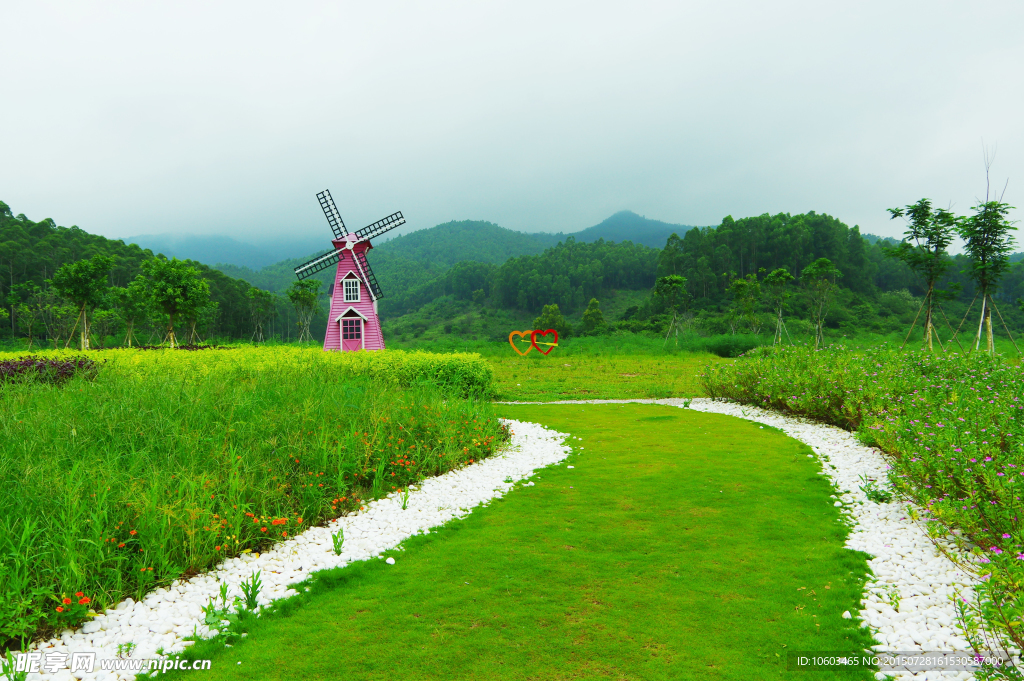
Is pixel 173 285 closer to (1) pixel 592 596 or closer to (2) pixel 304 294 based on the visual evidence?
(2) pixel 304 294

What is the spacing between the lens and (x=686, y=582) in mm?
3602

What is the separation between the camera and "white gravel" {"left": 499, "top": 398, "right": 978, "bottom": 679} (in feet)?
9.71

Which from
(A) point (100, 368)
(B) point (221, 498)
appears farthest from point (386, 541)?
(A) point (100, 368)

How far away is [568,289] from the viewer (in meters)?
57.7

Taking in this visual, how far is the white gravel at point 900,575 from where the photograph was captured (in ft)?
9.71

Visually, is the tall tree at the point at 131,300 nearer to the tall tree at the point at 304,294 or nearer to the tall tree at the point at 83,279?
the tall tree at the point at 83,279

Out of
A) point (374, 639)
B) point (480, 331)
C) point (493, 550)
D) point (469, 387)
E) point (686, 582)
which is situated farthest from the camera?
point (480, 331)

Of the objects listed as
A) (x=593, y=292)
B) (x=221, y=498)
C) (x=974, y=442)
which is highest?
(x=593, y=292)

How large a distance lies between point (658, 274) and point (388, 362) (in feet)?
160

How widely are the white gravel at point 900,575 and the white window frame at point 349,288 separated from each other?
21271mm

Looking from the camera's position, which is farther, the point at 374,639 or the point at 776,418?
the point at 776,418

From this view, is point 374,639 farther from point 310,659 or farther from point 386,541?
point 386,541

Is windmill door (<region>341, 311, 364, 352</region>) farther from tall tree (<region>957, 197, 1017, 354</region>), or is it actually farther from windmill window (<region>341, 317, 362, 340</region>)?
tall tree (<region>957, 197, 1017, 354</region>)

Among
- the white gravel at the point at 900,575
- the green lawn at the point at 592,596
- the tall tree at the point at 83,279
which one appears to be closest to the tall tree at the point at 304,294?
the tall tree at the point at 83,279
